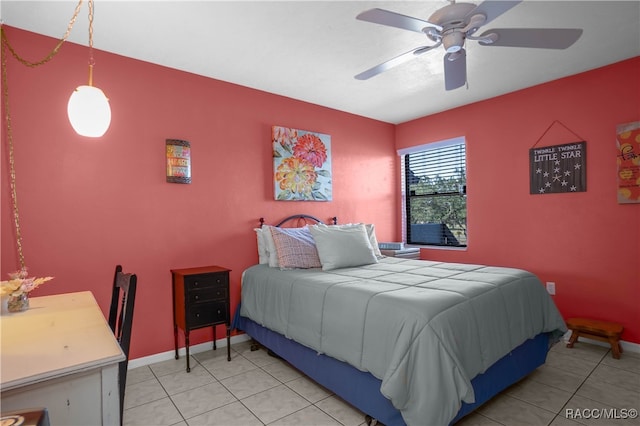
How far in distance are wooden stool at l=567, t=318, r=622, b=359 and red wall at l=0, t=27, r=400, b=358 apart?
2820 mm

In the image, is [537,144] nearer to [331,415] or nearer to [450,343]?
[450,343]

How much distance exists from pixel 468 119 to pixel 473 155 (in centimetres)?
43

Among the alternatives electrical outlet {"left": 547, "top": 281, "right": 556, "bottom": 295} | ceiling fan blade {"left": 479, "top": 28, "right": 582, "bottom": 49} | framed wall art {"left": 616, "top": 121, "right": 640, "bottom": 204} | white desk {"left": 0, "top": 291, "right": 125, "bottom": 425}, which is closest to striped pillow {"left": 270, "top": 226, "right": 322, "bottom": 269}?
white desk {"left": 0, "top": 291, "right": 125, "bottom": 425}

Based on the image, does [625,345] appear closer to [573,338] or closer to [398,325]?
[573,338]

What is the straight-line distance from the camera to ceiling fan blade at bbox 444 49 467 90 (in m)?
2.05

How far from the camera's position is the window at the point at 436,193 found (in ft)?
14.0

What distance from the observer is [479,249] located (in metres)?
3.99

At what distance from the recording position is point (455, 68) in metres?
2.17

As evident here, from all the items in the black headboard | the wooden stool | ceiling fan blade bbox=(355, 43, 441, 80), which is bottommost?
the wooden stool

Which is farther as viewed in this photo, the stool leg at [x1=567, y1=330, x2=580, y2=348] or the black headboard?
the black headboard

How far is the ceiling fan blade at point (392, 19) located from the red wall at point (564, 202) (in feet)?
7.36

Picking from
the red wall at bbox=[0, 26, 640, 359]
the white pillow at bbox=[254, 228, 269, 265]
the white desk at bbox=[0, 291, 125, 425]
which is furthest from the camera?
the white pillow at bbox=[254, 228, 269, 265]

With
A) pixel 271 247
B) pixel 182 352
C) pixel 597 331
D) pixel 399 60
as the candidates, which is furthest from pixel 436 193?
pixel 182 352

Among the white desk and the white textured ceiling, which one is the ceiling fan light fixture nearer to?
the white textured ceiling
